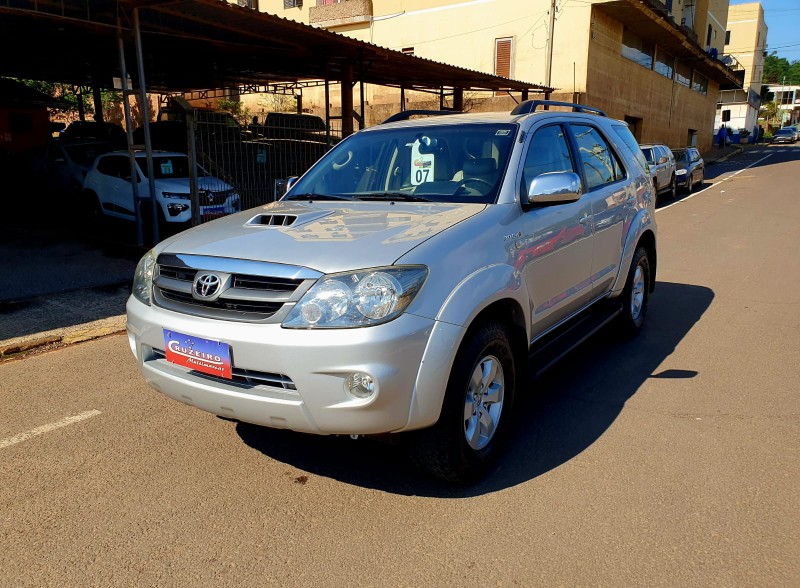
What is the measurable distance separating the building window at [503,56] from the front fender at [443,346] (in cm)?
2480

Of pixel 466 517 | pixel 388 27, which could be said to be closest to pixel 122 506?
pixel 466 517

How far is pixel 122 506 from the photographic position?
3.09 meters

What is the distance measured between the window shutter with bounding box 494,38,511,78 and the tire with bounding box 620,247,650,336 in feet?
71.4

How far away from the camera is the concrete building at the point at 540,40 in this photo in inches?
953

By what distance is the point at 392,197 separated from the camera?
396 cm

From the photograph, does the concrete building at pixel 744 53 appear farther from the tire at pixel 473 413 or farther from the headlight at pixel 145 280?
the headlight at pixel 145 280

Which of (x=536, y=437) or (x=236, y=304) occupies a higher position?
(x=236, y=304)

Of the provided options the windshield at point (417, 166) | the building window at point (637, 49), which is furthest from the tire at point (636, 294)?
the building window at point (637, 49)

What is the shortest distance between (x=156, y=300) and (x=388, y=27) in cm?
2815

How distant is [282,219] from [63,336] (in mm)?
3493

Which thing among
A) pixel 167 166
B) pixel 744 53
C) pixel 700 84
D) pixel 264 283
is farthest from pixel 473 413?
pixel 744 53

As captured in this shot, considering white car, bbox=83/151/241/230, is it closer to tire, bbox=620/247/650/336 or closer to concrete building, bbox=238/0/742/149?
tire, bbox=620/247/650/336

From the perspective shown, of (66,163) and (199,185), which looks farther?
(66,163)

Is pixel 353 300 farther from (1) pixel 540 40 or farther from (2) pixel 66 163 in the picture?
(1) pixel 540 40
